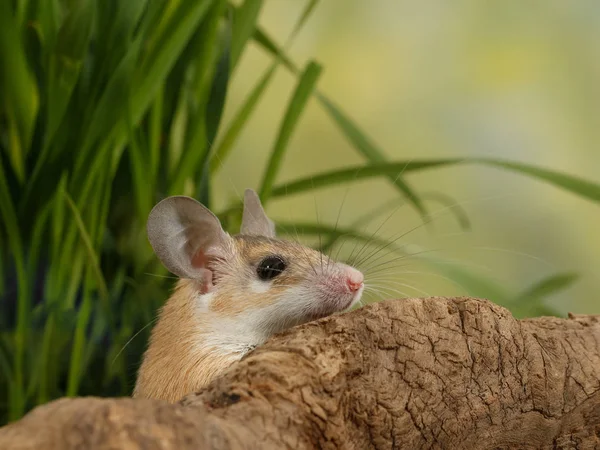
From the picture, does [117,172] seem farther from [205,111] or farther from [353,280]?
[353,280]

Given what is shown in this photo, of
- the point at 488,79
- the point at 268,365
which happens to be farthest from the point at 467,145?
the point at 268,365

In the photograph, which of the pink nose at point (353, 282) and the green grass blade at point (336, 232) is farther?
the green grass blade at point (336, 232)

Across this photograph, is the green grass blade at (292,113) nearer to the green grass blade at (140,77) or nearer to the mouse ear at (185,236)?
the green grass blade at (140,77)

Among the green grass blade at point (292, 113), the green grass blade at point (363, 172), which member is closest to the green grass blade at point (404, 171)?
the green grass blade at point (363, 172)

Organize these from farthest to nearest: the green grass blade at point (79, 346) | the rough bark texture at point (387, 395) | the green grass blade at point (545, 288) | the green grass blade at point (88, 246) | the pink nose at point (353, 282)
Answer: the green grass blade at point (545, 288)
the green grass blade at point (79, 346)
the green grass blade at point (88, 246)
the pink nose at point (353, 282)
the rough bark texture at point (387, 395)

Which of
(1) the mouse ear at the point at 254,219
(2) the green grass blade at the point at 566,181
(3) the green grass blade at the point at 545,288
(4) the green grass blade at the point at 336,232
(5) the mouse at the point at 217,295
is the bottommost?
(5) the mouse at the point at 217,295

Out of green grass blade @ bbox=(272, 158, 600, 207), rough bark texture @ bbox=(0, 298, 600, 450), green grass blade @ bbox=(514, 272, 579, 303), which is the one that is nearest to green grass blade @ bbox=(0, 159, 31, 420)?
green grass blade @ bbox=(272, 158, 600, 207)

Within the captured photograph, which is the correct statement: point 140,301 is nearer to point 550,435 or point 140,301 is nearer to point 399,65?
point 550,435

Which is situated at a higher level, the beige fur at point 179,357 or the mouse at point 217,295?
the mouse at point 217,295
